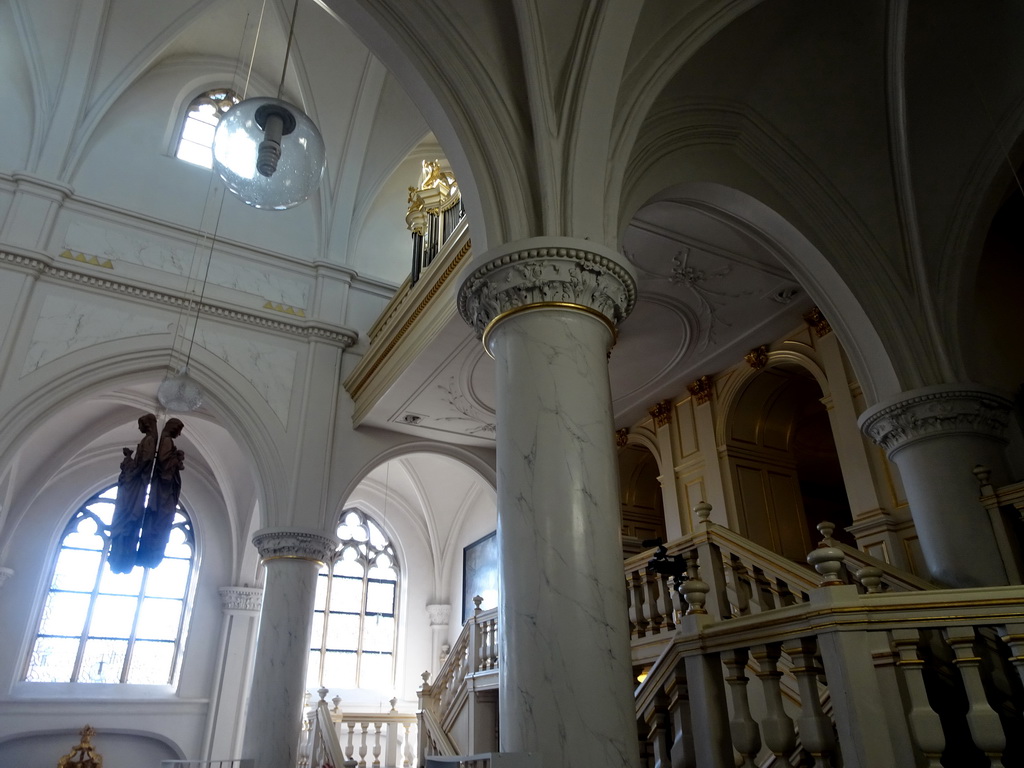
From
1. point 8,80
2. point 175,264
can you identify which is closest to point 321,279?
point 175,264

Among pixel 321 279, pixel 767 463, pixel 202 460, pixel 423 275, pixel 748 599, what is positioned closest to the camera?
pixel 748 599

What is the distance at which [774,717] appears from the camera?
2.95 metres

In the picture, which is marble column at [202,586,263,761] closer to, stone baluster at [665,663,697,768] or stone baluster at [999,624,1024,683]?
stone baluster at [665,663,697,768]

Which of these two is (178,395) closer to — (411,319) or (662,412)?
(411,319)

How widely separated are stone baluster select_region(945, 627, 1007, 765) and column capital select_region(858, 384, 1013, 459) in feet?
13.3

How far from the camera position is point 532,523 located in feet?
12.1

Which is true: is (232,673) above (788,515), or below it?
below

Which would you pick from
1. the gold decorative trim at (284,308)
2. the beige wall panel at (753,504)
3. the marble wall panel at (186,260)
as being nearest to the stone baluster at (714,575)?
the beige wall panel at (753,504)

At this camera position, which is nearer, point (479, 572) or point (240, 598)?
point (240, 598)

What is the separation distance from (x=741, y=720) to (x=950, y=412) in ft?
13.9

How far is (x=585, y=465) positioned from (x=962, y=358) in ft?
14.8

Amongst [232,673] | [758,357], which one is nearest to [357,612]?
[232,673]

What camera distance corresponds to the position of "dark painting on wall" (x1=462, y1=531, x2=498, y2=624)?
1389 cm

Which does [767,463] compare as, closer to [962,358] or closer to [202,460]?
[962,358]
